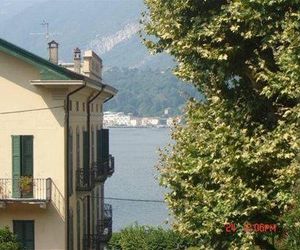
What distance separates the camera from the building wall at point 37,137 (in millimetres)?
27312

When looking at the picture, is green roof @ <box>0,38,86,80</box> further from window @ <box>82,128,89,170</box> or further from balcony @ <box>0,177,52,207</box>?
window @ <box>82,128,89,170</box>

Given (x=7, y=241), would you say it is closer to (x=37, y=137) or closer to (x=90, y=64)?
(x=37, y=137)

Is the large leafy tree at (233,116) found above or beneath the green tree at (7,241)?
above

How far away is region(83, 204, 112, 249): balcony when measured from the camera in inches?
1313

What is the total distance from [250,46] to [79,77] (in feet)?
34.4

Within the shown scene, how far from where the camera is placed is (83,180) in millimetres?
30625

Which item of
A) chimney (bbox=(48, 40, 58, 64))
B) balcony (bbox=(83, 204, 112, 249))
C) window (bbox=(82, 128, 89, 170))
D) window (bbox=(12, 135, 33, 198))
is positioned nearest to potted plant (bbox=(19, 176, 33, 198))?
window (bbox=(12, 135, 33, 198))

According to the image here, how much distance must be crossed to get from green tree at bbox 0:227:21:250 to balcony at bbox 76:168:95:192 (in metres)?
6.25

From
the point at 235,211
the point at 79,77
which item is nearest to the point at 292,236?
the point at 235,211

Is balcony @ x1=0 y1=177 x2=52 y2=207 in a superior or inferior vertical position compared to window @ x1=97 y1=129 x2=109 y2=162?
inferior

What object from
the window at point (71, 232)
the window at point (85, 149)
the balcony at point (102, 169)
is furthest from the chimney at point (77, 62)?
the window at point (71, 232)

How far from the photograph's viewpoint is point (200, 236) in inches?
748

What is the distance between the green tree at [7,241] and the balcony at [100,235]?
30.1 feet

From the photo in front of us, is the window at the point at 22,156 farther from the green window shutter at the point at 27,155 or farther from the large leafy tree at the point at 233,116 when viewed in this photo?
the large leafy tree at the point at 233,116
